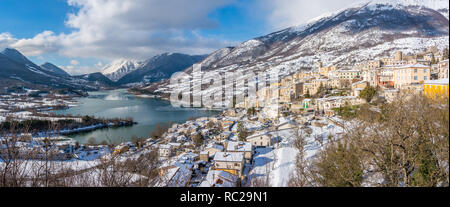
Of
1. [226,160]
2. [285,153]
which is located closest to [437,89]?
[226,160]

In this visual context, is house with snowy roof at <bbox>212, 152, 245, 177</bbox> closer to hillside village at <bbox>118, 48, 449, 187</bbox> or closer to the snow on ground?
hillside village at <bbox>118, 48, 449, 187</bbox>

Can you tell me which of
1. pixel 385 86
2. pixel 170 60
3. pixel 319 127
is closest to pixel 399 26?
pixel 385 86

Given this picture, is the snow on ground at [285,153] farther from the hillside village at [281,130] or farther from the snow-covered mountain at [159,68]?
the snow-covered mountain at [159,68]

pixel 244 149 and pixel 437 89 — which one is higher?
pixel 437 89

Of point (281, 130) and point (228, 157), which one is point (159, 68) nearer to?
point (281, 130)

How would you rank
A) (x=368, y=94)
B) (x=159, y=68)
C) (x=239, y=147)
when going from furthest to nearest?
1. (x=159, y=68)
2. (x=368, y=94)
3. (x=239, y=147)

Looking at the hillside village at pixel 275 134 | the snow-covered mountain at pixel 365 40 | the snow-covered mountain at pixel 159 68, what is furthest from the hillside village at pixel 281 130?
the snow-covered mountain at pixel 159 68

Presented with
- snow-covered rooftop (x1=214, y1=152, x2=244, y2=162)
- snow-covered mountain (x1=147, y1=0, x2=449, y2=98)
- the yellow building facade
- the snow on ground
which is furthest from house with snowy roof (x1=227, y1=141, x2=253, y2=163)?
snow-covered mountain (x1=147, y1=0, x2=449, y2=98)

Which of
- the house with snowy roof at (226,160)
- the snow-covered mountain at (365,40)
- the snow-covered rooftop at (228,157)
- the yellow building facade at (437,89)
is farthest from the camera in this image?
the snow-covered mountain at (365,40)

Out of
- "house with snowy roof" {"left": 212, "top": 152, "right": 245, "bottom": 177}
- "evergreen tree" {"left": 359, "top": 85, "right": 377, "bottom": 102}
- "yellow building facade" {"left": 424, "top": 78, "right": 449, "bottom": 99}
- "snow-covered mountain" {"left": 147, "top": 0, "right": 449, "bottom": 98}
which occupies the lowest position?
"house with snowy roof" {"left": 212, "top": 152, "right": 245, "bottom": 177}
